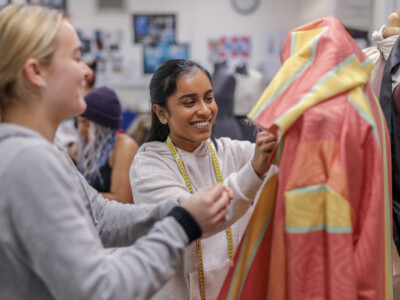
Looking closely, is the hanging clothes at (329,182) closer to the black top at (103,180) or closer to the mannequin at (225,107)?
the black top at (103,180)

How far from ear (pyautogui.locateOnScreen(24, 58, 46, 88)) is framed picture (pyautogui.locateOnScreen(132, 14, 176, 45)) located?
470cm

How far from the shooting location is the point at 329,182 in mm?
945

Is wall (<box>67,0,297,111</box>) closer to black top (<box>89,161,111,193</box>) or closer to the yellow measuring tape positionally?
black top (<box>89,161,111,193</box>)

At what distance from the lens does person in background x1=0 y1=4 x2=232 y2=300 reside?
0.78 metres

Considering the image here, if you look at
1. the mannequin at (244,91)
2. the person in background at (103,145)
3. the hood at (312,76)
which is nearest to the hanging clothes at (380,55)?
the hood at (312,76)

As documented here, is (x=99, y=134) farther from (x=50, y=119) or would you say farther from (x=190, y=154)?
(x=50, y=119)

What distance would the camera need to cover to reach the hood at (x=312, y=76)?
993 mm

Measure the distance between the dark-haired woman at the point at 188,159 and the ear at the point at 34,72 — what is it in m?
0.55

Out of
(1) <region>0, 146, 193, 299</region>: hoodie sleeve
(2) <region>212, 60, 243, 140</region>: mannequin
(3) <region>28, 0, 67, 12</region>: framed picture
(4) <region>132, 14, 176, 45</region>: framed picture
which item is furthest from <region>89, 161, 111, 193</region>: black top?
(3) <region>28, 0, 67, 12</region>: framed picture

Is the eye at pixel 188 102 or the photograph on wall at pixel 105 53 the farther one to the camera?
the photograph on wall at pixel 105 53

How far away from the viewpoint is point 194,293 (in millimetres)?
1392

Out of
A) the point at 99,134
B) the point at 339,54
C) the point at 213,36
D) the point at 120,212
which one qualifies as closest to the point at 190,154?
the point at 120,212

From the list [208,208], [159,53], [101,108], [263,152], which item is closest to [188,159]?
[263,152]

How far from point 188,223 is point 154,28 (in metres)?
4.83
